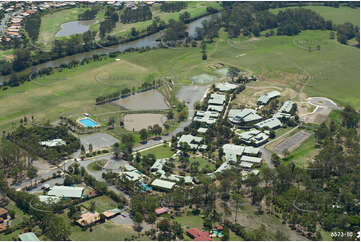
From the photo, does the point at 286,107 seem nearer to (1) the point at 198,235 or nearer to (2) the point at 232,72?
(2) the point at 232,72

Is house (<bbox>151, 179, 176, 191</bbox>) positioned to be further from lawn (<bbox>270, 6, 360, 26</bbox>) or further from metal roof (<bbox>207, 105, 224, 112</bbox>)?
lawn (<bbox>270, 6, 360, 26</bbox>)

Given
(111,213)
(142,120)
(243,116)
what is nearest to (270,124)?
(243,116)

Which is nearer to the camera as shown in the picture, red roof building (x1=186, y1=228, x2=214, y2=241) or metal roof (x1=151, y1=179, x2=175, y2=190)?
red roof building (x1=186, y1=228, x2=214, y2=241)

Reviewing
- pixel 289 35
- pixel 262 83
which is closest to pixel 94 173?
pixel 262 83

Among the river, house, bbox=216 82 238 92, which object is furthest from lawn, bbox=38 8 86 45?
house, bbox=216 82 238 92

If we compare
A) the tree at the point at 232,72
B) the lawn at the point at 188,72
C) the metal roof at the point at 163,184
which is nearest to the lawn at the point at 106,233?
the metal roof at the point at 163,184
